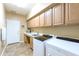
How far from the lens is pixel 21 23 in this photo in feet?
7.09

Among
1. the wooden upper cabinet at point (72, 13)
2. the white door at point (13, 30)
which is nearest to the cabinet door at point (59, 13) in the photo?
the wooden upper cabinet at point (72, 13)

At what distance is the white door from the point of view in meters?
2.16

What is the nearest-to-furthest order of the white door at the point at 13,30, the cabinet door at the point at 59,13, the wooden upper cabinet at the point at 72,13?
1. the wooden upper cabinet at the point at 72,13
2. the cabinet door at the point at 59,13
3. the white door at the point at 13,30

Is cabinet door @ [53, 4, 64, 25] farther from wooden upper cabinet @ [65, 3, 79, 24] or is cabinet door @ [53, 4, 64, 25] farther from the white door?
the white door

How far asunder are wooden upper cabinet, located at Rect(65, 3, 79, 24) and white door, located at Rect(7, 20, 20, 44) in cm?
117

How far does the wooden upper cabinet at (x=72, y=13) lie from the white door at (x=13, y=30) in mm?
1169

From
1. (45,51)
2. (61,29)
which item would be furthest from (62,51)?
(61,29)

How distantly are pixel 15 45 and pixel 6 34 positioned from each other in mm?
355

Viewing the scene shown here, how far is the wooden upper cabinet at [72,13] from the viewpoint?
4.02 ft

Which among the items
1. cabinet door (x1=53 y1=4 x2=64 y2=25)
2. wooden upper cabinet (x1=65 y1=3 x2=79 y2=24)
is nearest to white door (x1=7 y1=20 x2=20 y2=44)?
cabinet door (x1=53 y1=4 x2=64 y2=25)

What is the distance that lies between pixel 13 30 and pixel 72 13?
140 centimetres

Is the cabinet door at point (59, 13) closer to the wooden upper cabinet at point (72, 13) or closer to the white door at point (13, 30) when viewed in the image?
the wooden upper cabinet at point (72, 13)

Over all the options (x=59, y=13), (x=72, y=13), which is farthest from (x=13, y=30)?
(x=72, y=13)

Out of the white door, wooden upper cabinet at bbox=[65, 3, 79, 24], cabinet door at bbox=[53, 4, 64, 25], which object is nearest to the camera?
wooden upper cabinet at bbox=[65, 3, 79, 24]
